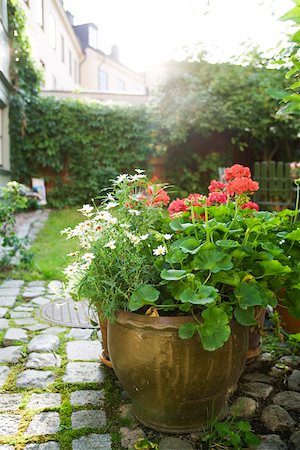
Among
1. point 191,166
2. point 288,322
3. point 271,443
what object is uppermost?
point 191,166

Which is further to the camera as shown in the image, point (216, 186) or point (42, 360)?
point (216, 186)

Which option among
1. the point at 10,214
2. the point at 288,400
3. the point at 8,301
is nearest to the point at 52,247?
the point at 10,214

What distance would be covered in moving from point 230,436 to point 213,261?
67cm

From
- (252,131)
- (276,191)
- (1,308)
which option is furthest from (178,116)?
(1,308)

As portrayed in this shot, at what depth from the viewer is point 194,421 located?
1.63 metres

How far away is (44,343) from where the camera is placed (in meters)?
2.46

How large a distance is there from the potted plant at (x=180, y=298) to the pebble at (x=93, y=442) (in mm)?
169

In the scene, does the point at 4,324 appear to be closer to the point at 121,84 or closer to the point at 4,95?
the point at 4,95

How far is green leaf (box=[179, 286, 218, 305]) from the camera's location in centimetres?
137

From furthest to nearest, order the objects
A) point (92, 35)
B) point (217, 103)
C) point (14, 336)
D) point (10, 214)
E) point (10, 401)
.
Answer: point (92, 35) → point (217, 103) → point (10, 214) → point (14, 336) → point (10, 401)

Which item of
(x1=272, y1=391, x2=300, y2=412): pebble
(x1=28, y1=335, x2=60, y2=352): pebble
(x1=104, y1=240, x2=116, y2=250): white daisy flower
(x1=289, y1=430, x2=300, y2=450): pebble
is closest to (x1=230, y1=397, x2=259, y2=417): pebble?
(x1=272, y1=391, x2=300, y2=412): pebble

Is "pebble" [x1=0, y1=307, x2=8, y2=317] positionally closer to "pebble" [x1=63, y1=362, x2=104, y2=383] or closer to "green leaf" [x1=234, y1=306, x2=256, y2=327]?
"pebble" [x1=63, y1=362, x2=104, y2=383]

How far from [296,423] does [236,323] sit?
529 millimetres

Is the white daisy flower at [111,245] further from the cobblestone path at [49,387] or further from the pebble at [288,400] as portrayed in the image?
the pebble at [288,400]
